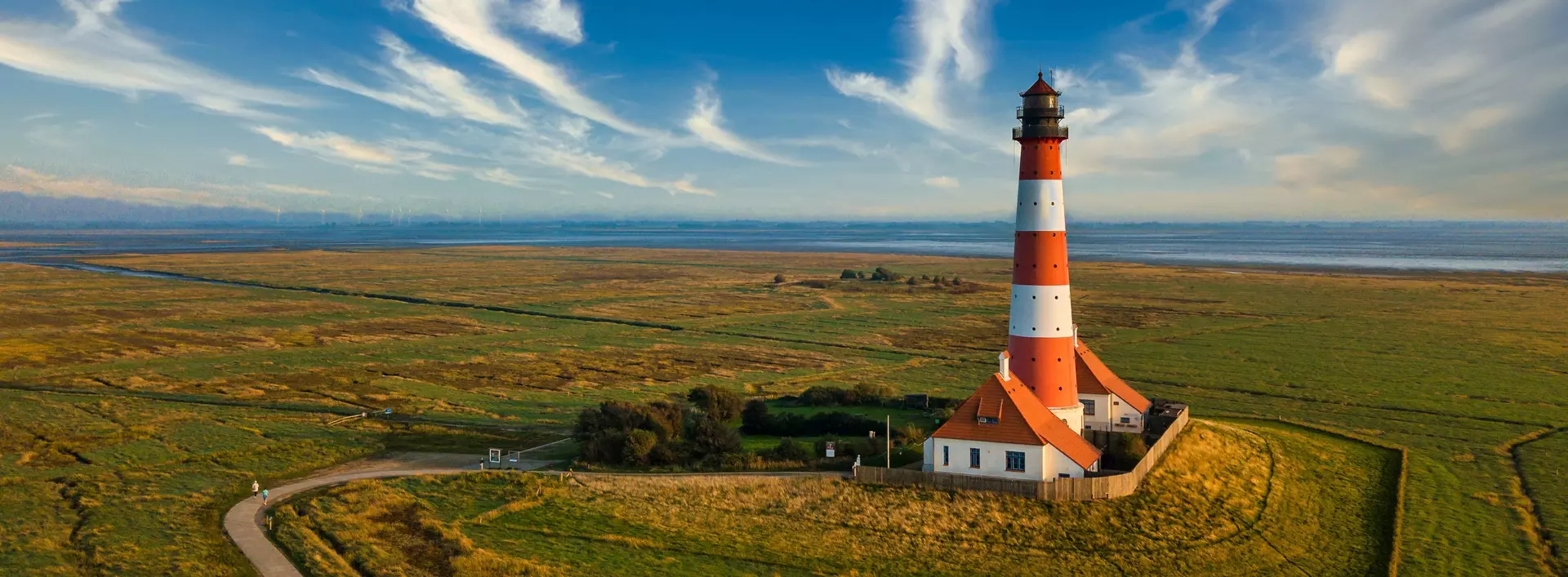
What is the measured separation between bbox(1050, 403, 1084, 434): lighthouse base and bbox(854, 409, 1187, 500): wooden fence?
11.0 feet

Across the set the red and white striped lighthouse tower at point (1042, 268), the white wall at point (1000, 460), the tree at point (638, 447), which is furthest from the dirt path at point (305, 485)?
the red and white striped lighthouse tower at point (1042, 268)

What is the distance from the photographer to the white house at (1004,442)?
1455 inches

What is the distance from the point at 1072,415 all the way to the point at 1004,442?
603cm

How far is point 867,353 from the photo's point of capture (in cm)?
8400

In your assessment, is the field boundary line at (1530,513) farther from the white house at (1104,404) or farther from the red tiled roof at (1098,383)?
the red tiled roof at (1098,383)

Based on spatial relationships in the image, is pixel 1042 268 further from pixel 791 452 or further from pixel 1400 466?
pixel 1400 466

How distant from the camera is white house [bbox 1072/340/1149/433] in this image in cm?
4609

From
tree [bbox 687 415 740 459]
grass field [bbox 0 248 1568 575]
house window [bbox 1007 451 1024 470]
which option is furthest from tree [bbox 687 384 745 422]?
house window [bbox 1007 451 1024 470]

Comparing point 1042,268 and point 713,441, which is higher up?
point 1042,268

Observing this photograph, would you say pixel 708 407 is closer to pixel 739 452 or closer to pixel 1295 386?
pixel 739 452

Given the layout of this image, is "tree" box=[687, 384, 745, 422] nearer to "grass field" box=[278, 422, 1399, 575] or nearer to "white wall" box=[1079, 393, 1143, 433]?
"grass field" box=[278, 422, 1399, 575]

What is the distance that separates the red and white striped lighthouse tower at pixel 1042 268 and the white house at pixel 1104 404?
4854 millimetres

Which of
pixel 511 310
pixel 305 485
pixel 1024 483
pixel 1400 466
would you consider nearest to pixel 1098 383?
pixel 1024 483

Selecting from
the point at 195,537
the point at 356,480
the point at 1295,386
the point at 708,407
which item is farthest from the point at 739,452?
the point at 1295,386
